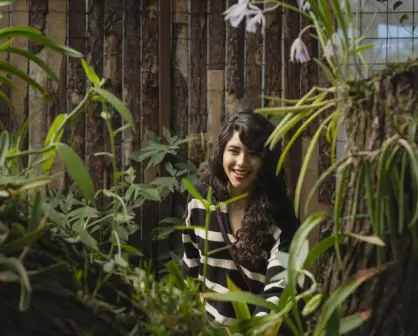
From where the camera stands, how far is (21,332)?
46cm

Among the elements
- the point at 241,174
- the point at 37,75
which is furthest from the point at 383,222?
the point at 37,75

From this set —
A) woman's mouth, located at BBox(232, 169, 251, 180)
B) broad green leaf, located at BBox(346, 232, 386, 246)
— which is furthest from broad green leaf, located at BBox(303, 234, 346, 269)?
woman's mouth, located at BBox(232, 169, 251, 180)

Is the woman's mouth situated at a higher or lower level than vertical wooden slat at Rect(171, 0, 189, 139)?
lower

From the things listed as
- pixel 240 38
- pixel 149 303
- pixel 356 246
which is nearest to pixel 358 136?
pixel 356 246

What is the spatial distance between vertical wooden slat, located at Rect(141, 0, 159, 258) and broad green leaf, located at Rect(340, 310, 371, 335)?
77.4 inches

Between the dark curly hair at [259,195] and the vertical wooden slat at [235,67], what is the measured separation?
98cm

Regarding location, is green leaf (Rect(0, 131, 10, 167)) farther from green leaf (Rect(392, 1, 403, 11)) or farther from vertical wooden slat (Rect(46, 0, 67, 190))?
green leaf (Rect(392, 1, 403, 11))

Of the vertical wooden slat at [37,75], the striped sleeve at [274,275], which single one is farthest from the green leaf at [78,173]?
the vertical wooden slat at [37,75]

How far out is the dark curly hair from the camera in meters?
1.31

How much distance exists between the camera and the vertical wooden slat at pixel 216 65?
7.89 feet

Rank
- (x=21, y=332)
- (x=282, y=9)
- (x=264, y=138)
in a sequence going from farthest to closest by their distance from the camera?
(x=282, y=9)
(x=264, y=138)
(x=21, y=332)

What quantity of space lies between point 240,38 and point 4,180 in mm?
1953

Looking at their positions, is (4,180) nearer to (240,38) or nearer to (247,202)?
(247,202)

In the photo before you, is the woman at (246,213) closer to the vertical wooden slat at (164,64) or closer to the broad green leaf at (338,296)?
the broad green leaf at (338,296)
